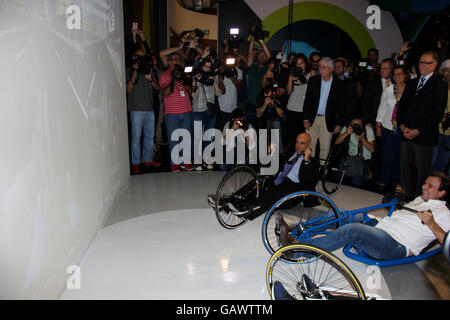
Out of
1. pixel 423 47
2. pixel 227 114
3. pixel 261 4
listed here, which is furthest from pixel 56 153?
pixel 423 47

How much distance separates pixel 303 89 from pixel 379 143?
1.40 metres

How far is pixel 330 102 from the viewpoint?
5.05 metres

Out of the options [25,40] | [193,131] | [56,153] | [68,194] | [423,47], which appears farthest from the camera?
[423,47]

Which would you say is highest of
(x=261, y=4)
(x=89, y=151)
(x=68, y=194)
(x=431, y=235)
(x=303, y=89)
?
(x=261, y=4)

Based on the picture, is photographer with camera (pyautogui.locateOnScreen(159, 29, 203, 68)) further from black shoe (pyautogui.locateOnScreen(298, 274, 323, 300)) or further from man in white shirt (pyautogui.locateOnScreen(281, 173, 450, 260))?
black shoe (pyautogui.locateOnScreen(298, 274, 323, 300))

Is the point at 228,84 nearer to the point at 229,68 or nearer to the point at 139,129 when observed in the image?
the point at 229,68

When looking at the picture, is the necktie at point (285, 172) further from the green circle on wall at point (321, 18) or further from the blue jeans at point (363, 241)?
the green circle on wall at point (321, 18)

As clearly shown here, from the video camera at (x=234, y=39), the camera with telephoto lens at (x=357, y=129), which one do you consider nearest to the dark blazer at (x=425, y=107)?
the camera with telephoto lens at (x=357, y=129)

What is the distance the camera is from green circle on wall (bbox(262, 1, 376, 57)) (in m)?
8.66

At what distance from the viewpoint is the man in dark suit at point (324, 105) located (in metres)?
5.04

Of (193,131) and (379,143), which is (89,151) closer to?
(193,131)

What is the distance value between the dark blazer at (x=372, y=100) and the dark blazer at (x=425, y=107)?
2.83 feet

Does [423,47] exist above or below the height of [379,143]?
above

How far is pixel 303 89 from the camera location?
574cm
